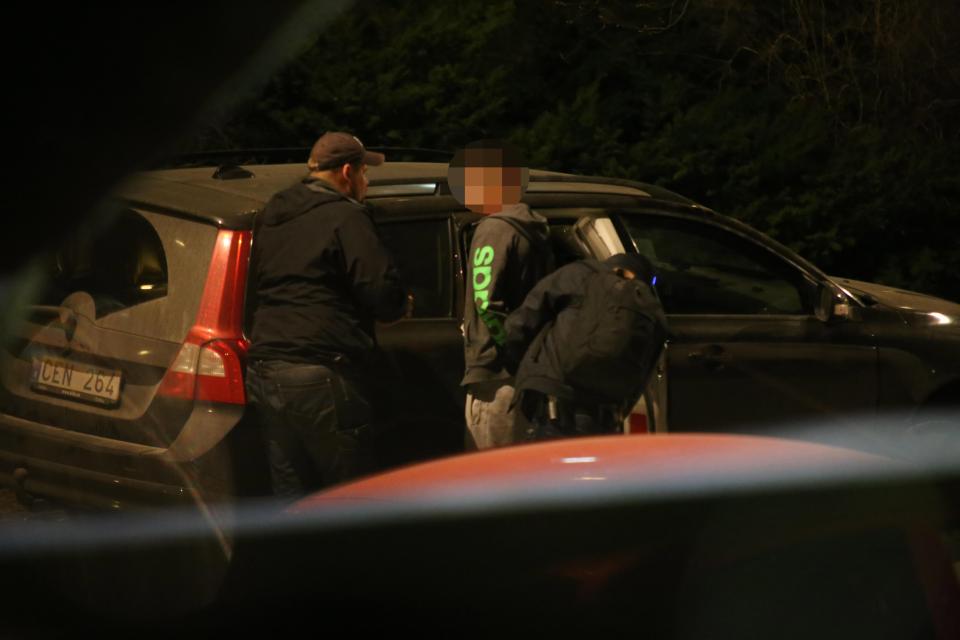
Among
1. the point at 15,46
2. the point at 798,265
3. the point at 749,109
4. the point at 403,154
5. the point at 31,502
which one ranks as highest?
the point at 749,109

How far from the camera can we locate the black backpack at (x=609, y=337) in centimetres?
438

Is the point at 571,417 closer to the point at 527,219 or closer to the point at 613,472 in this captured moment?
the point at 527,219

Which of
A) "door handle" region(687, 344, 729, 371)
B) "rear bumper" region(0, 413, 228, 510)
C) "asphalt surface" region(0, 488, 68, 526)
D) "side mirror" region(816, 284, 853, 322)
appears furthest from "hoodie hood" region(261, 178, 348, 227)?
"side mirror" region(816, 284, 853, 322)

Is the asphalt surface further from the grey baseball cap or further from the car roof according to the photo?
the grey baseball cap

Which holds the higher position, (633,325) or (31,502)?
(633,325)

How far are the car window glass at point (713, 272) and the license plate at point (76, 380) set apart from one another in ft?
7.63

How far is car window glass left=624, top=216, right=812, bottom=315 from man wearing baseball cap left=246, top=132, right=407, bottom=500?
5.43 feet

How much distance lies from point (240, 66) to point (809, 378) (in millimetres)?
5097

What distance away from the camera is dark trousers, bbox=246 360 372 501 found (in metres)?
4.46

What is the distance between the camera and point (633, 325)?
4383 millimetres

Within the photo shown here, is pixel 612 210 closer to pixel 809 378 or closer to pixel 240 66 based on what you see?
pixel 809 378

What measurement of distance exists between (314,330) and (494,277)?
0.64 m

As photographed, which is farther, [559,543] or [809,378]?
[809,378]

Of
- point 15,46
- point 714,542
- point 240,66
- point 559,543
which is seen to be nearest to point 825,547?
point 714,542
